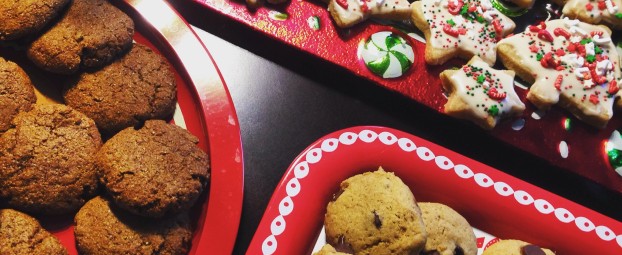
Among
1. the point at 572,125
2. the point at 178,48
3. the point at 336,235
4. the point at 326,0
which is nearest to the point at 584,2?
the point at 572,125

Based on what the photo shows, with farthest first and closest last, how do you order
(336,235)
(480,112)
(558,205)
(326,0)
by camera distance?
(326,0) → (480,112) → (558,205) → (336,235)

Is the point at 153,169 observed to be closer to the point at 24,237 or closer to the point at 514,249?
the point at 24,237

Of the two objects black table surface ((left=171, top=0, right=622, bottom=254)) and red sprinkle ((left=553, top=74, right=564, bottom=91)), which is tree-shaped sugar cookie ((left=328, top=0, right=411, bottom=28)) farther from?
red sprinkle ((left=553, top=74, right=564, bottom=91))

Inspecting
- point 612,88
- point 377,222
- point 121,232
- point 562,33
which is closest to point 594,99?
point 612,88

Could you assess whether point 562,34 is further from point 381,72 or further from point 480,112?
point 381,72

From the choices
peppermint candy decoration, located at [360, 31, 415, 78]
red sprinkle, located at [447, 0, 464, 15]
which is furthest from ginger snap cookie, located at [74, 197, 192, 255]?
Answer: red sprinkle, located at [447, 0, 464, 15]

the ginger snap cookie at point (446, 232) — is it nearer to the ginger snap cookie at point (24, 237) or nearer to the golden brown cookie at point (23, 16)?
the ginger snap cookie at point (24, 237)
